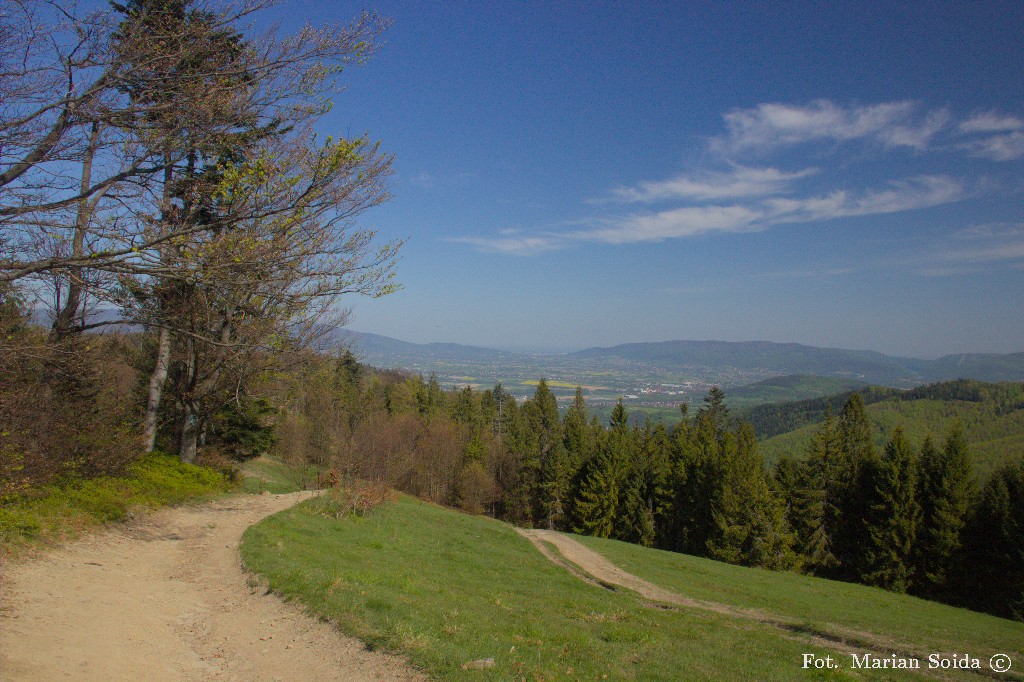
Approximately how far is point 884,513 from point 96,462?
4648 cm

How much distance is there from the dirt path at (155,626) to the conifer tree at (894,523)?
4288 centimetres

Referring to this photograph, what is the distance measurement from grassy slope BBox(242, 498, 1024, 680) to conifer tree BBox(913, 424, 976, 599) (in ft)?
68.3

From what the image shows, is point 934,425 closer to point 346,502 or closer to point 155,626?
point 346,502

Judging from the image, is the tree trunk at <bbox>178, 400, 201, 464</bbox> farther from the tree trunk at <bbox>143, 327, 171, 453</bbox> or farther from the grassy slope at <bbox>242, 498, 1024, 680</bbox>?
the grassy slope at <bbox>242, 498, 1024, 680</bbox>

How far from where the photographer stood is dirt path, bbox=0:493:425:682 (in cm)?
595

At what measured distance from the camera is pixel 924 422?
132 meters

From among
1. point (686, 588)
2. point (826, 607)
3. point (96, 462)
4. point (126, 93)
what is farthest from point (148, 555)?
point (826, 607)

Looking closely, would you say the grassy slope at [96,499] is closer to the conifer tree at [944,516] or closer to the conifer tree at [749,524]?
the conifer tree at [749,524]

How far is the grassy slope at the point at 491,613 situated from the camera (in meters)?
7.03

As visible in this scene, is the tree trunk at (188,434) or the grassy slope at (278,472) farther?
the grassy slope at (278,472)

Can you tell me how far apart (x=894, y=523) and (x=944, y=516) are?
3054mm

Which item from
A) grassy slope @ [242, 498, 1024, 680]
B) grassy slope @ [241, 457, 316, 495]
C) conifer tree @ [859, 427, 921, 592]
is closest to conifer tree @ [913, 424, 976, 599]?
conifer tree @ [859, 427, 921, 592]

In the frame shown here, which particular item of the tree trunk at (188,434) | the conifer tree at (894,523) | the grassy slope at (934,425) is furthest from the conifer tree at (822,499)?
the grassy slope at (934,425)

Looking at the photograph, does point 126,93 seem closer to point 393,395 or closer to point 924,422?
point 393,395
